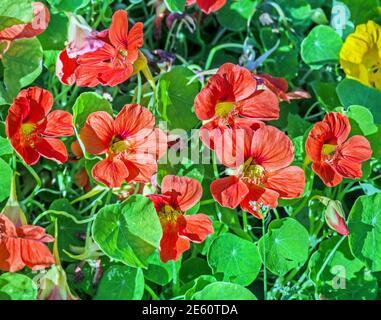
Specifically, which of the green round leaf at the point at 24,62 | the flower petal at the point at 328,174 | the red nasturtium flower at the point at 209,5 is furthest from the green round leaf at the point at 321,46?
the green round leaf at the point at 24,62

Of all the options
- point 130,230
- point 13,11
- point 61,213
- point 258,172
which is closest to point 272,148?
point 258,172

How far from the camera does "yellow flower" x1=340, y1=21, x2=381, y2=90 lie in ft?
4.40

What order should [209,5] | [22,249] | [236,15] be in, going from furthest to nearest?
[236,15] → [209,5] → [22,249]

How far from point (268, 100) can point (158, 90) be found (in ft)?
0.59

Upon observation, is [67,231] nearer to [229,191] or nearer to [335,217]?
[229,191]

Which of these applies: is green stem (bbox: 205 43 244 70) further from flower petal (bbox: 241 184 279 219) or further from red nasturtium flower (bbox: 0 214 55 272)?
red nasturtium flower (bbox: 0 214 55 272)

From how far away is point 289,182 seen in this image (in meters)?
1.15

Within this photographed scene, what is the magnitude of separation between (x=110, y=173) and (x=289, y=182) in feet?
0.93

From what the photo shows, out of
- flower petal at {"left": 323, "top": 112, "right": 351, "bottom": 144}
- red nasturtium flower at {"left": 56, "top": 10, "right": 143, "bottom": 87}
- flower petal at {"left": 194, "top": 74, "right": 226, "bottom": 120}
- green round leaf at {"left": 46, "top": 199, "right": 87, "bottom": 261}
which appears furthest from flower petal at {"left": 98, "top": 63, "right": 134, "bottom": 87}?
flower petal at {"left": 323, "top": 112, "right": 351, "bottom": 144}

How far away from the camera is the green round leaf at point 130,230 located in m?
1.10

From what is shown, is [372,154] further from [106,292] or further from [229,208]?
[106,292]

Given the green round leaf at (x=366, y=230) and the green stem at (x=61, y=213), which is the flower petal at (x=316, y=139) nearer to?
the green round leaf at (x=366, y=230)

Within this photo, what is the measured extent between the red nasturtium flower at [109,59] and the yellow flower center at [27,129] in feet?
0.30
